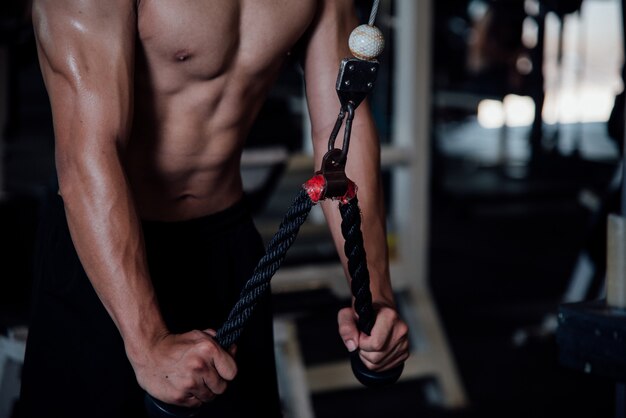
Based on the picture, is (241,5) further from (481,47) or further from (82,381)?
(481,47)

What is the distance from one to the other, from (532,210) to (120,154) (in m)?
4.36

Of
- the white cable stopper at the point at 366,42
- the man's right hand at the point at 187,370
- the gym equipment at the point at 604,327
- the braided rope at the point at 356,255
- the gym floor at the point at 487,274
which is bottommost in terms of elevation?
the gym floor at the point at 487,274

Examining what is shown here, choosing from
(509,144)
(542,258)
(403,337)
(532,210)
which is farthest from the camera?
(509,144)

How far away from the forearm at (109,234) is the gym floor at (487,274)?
2.98 feet

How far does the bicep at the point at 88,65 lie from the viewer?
939 millimetres

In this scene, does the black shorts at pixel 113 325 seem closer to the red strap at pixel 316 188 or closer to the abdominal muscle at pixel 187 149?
the abdominal muscle at pixel 187 149

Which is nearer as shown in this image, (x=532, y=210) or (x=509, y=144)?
(x=532, y=210)

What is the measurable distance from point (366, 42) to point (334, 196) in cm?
16

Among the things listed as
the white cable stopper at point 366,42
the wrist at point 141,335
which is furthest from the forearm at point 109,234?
the white cable stopper at point 366,42

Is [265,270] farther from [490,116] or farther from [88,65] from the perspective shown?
[490,116]

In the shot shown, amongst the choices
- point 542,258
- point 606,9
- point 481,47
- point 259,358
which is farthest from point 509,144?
point 606,9

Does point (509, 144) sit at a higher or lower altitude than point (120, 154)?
lower

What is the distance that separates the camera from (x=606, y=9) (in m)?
14.3

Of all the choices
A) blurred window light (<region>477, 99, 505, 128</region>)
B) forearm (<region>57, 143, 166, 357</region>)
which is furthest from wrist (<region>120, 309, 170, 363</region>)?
blurred window light (<region>477, 99, 505, 128</region>)
